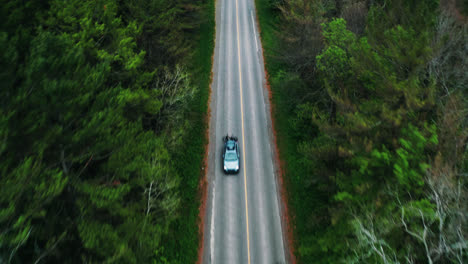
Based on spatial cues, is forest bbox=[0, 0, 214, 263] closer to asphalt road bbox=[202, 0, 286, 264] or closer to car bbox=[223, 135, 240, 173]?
asphalt road bbox=[202, 0, 286, 264]

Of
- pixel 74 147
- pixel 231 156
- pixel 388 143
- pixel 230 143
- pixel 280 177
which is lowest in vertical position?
pixel 74 147

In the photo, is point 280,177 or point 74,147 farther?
point 280,177

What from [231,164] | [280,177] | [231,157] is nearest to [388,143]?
[280,177]

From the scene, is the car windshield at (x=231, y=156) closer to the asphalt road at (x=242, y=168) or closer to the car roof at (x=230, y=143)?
the car roof at (x=230, y=143)

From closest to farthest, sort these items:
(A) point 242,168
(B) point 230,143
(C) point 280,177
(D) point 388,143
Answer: (D) point 388,143 → (C) point 280,177 → (A) point 242,168 → (B) point 230,143

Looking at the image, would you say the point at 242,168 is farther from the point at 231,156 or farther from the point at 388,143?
the point at 388,143

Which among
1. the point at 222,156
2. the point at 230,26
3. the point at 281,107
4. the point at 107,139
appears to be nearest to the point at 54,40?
the point at 107,139

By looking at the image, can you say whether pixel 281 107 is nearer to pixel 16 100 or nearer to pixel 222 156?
pixel 222 156
